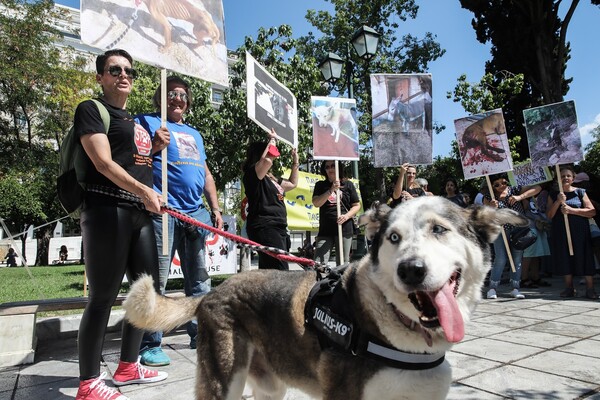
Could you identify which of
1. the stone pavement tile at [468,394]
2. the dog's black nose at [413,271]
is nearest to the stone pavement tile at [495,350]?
the stone pavement tile at [468,394]

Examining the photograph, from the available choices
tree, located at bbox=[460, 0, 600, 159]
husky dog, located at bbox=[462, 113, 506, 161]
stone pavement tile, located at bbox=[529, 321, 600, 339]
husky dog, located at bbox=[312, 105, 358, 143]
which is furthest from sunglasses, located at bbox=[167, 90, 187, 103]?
tree, located at bbox=[460, 0, 600, 159]

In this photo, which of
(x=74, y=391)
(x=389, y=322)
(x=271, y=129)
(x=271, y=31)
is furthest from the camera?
(x=271, y=31)

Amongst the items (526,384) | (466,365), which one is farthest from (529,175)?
(526,384)

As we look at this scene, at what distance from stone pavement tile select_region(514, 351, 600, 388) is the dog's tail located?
292 cm

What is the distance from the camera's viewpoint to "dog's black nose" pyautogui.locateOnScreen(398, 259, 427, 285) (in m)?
1.65

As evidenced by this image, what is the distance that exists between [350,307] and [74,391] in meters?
2.69

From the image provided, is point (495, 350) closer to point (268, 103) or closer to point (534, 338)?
point (534, 338)

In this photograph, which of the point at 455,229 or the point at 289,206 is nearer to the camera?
the point at 455,229

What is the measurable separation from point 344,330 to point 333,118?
17.5 ft

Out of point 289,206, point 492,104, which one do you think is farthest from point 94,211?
point 492,104

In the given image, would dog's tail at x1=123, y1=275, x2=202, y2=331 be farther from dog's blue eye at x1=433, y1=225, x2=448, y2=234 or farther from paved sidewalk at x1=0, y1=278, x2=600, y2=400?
dog's blue eye at x1=433, y1=225, x2=448, y2=234

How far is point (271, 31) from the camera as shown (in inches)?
561

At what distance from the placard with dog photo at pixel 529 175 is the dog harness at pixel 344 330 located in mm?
8943

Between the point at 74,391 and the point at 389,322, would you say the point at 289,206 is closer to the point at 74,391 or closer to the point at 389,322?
the point at 74,391
